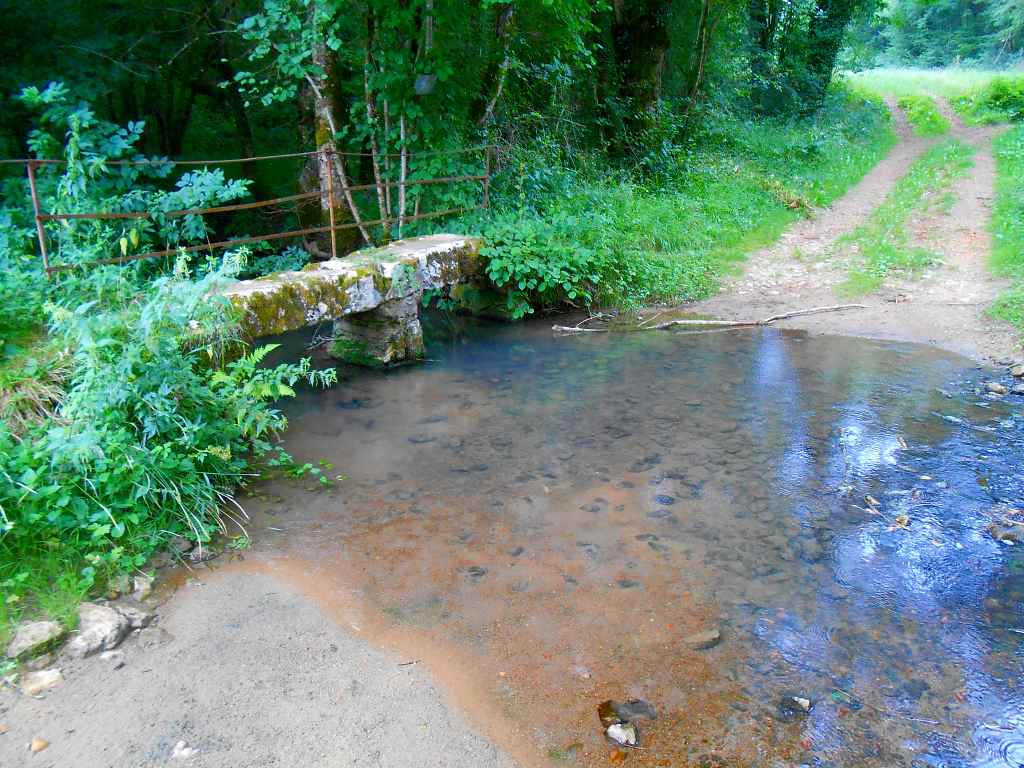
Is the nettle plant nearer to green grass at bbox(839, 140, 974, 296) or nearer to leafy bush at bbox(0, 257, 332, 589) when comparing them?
leafy bush at bbox(0, 257, 332, 589)

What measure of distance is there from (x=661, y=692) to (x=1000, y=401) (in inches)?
210

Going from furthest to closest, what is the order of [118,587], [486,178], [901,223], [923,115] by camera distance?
[923,115] < [901,223] < [486,178] < [118,587]

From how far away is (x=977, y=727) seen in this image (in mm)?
3273

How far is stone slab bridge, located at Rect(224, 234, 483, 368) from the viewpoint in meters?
6.50

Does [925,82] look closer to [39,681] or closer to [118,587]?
[118,587]

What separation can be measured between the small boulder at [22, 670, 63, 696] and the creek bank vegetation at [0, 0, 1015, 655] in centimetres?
29

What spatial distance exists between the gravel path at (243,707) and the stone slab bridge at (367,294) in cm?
314

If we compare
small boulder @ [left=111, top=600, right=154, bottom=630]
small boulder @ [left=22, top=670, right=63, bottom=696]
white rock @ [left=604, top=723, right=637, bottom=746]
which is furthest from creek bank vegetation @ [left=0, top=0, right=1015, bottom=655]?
white rock @ [left=604, top=723, right=637, bottom=746]

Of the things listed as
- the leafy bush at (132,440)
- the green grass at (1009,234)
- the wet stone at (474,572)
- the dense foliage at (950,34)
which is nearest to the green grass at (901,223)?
the green grass at (1009,234)

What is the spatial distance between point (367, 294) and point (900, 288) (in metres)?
7.34

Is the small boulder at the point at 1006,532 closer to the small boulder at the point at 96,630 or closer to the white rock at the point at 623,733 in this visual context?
the white rock at the point at 623,733

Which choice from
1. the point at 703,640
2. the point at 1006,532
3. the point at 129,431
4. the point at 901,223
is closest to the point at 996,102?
the point at 901,223

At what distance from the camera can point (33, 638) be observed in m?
3.63

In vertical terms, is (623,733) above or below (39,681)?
below
